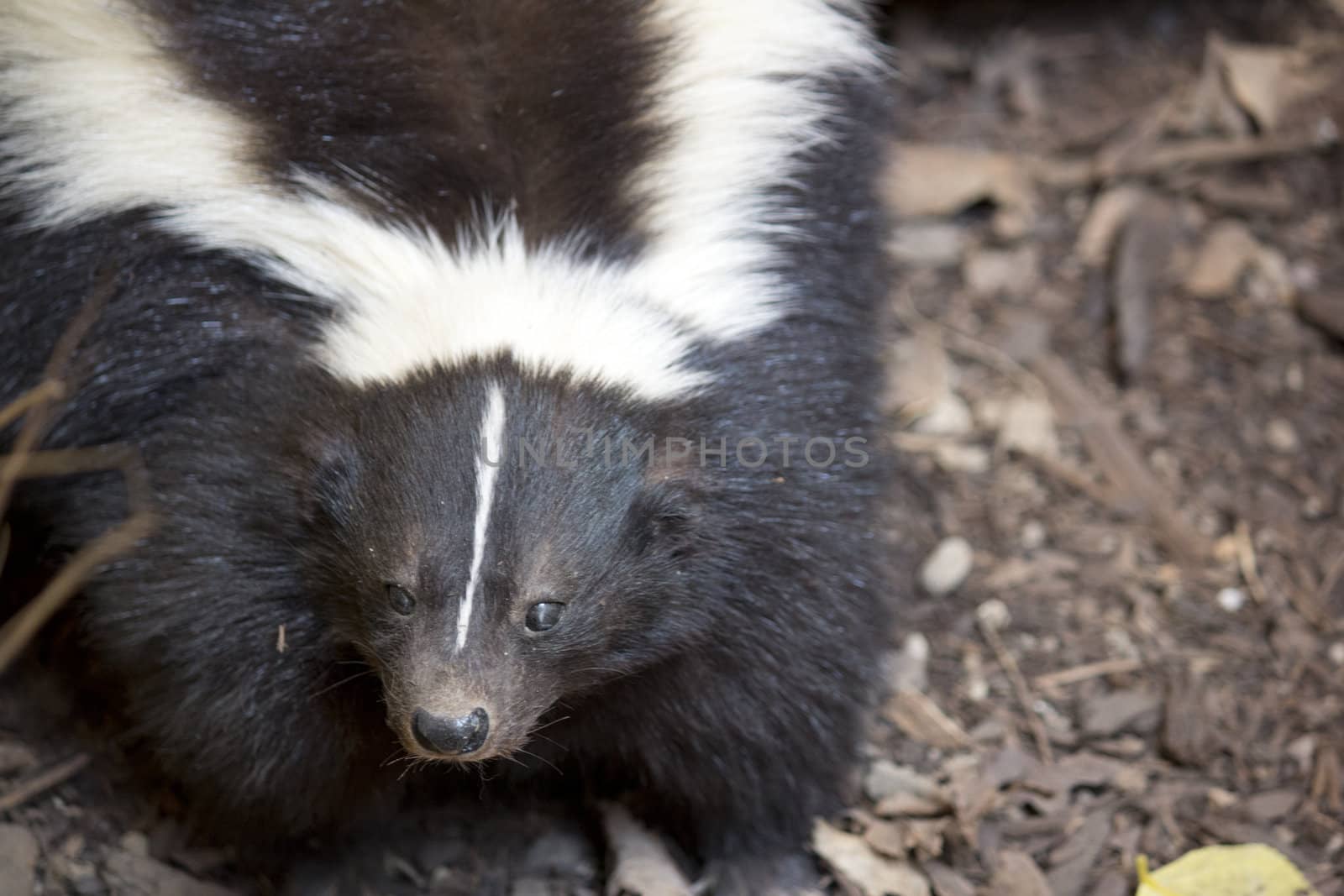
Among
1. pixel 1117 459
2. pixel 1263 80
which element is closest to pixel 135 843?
pixel 1117 459

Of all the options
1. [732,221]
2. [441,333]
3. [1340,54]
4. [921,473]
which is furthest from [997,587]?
[1340,54]

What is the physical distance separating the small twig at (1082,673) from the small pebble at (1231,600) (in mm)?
363

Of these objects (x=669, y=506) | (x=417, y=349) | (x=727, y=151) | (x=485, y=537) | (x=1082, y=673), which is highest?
(x=727, y=151)

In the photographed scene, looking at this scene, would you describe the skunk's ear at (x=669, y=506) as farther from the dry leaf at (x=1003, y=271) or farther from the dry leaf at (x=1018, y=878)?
the dry leaf at (x=1003, y=271)

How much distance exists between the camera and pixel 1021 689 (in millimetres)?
4691

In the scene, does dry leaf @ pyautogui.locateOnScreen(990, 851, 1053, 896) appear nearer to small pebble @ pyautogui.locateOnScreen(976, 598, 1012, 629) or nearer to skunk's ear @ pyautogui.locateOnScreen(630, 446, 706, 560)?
small pebble @ pyautogui.locateOnScreen(976, 598, 1012, 629)

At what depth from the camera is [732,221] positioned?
3701mm

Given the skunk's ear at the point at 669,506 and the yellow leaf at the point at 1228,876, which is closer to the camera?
the skunk's ear at the point at 669,506

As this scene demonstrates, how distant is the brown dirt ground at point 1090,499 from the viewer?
14.0 ft

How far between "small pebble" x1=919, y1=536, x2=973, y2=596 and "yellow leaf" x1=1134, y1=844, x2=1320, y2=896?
3.58 ft

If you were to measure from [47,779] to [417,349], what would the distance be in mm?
1778

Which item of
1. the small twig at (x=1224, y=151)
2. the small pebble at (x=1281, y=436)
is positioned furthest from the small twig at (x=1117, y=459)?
the small twig at (x=1224, y=151)

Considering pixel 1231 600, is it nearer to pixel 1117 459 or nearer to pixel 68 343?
pixel 1117 459

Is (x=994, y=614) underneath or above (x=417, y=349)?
underneath
